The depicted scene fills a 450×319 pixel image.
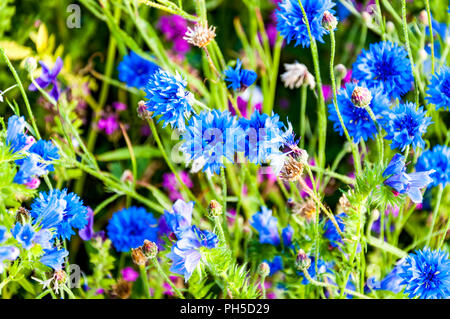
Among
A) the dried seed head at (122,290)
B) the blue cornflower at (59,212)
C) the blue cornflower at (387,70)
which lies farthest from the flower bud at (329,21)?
the dried seed head at (122,290)

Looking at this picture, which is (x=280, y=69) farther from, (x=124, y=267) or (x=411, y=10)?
(x=124, y=267)

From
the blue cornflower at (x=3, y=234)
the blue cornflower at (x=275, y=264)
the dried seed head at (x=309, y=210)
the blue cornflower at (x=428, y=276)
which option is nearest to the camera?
the blue cornflower at (x=3, y=234)

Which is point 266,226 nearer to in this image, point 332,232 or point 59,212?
point 332,232

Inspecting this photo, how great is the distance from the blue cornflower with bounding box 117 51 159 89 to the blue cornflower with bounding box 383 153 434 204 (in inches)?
18.7

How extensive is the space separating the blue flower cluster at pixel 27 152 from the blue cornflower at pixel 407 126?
422 mm

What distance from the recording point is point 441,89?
69 cm

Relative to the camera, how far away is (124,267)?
3.37 feet

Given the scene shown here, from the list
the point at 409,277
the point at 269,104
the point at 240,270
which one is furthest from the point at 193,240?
the point at 269,104

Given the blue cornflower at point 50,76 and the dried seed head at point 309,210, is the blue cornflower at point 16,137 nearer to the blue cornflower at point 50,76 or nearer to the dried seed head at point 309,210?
the blue cornflower at point 50,76

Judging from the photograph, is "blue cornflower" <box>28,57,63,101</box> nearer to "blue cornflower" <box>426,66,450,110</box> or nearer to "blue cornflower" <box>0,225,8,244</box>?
"blue cornflower" <box>0,225,8,244</box>

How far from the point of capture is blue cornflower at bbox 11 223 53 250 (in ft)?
1.90

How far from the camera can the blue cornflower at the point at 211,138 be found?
0.61 metres

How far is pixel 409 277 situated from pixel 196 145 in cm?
31

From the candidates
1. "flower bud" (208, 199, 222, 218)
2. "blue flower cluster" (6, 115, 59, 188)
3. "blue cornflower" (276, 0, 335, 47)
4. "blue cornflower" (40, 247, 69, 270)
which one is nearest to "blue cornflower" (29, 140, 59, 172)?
"blue flower cluster" (6, 115, 59, 188)
